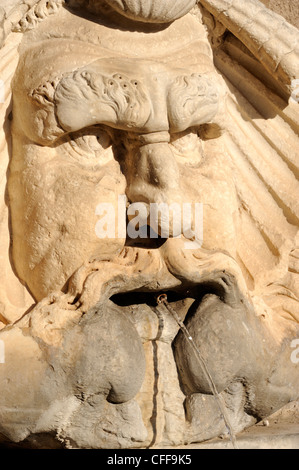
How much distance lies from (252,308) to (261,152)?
0.51 meters

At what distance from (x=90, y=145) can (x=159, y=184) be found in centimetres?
22

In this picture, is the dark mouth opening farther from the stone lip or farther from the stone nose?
the stone lip

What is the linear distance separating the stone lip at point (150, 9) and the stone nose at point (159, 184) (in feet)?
0.95

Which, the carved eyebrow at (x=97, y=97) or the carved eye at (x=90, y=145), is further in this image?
the carved eye at (x=90, y=145)

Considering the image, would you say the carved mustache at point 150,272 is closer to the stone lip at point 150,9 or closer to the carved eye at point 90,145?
the carved eye at point 90,145

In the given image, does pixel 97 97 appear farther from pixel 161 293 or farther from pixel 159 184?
pixel 161 293

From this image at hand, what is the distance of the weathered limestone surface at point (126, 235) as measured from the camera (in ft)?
7.65

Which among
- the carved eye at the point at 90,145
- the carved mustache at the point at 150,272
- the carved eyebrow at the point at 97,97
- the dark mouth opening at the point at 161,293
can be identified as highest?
the carved eyebrow at the point at 97,97

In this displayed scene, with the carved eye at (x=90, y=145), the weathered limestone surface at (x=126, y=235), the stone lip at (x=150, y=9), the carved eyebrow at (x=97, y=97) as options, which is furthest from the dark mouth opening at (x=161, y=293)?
the stone lip at (x=150, y=9)

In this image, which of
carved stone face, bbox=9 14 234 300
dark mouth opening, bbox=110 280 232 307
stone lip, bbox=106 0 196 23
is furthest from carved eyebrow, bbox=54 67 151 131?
dark mouth opening, bbox=110 280 232 307

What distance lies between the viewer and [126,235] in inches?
97.4

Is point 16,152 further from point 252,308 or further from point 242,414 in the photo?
point 242,414

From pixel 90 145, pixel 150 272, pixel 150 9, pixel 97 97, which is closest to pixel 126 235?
pixel 150 272

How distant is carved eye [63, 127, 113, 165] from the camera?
2.44 meters
